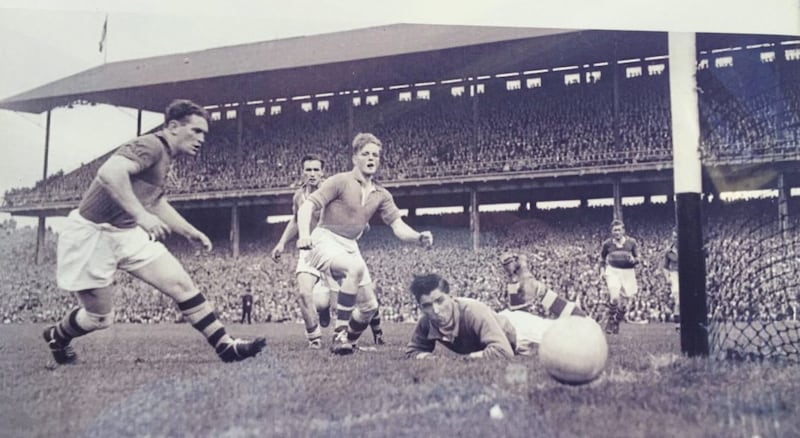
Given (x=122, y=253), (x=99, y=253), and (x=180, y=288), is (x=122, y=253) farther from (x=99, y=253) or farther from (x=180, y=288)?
(x=180, y=288)

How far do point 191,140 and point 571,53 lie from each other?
2413 mm

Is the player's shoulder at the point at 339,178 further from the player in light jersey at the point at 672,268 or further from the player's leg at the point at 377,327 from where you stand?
the player in light jersey at the point at 672,268

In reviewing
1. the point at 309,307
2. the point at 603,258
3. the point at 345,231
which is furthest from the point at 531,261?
the point at 309,307

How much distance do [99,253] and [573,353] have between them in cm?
233

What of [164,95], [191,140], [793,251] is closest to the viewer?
[191,140]

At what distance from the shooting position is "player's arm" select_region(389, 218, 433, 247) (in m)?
3.76

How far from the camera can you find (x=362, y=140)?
3861 mm

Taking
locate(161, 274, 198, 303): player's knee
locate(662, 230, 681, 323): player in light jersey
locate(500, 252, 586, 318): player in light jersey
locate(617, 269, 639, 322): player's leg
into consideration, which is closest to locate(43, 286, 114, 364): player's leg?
locate(161, 274, 198, 303): player's knee

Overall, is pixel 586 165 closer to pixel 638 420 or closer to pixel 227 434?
pixel 638 420

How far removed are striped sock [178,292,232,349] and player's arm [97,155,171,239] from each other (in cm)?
38

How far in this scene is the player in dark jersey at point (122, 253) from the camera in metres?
3.21

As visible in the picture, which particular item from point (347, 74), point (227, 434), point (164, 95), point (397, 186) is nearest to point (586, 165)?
point (397, 186)

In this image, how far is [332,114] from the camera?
13.6 ft

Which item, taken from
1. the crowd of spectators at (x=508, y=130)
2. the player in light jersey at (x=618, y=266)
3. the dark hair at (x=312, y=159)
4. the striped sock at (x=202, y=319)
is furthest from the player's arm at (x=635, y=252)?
the striped sock at (x=202, y=319)
